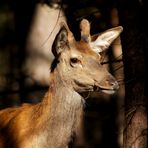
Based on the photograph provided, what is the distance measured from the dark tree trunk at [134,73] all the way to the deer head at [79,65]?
49 cm

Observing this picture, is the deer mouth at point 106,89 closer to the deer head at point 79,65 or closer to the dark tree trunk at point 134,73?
the deer head at point 79,65

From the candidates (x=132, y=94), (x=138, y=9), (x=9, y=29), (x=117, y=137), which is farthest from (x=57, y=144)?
(x=9, y=29)

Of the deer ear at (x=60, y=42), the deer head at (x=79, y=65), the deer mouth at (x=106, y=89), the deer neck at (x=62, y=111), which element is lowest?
the deer neck at (x=62, y=111)

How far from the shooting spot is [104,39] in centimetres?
1028

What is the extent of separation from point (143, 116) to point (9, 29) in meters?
12.3

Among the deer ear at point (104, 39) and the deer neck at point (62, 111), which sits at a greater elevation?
the deer ear at point (104, 39)

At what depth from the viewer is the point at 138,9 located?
33.4ft

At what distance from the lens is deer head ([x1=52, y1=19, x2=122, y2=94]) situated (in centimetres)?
934

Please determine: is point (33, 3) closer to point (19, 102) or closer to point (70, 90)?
point (19, 102)

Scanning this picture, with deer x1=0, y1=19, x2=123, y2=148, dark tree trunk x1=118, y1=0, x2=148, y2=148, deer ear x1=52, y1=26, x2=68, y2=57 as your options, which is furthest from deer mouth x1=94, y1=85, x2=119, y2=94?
deer ear x1=52, y1=26, x2=68, y2=57

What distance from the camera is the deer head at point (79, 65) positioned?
9.34 m

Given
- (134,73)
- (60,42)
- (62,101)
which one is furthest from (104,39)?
(62,101)

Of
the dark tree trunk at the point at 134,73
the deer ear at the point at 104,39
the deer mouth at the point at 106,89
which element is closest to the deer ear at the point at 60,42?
the deer ear at the point at 104,39

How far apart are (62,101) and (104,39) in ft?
4.11
